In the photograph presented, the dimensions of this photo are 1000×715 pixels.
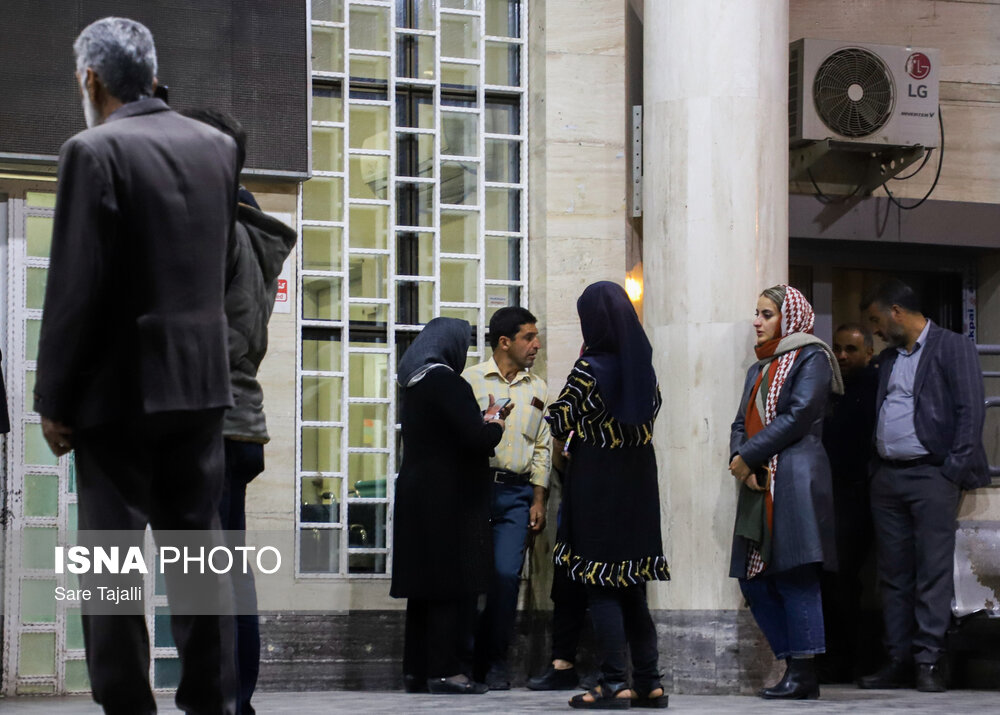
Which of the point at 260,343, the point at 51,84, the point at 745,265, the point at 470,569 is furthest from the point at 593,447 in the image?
the point at 51,84

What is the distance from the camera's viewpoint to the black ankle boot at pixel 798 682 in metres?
7.76

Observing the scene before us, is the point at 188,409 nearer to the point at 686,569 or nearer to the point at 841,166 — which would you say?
the point at 686,569

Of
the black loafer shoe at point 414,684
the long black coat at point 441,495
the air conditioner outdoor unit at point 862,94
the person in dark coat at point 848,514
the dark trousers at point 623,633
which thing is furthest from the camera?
the air conditioner outdoor unit at point 862,94

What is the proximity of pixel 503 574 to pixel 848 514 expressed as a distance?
2150mm

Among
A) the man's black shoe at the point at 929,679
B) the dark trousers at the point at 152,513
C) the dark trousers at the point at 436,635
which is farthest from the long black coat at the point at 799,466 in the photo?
the dark trousers at the point at 152,513

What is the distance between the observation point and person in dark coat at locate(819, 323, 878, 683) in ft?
30.5

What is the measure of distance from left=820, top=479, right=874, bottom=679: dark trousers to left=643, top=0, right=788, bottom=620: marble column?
3.90 ft

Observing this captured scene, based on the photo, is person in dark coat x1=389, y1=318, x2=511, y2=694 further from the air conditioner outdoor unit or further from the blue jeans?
the air conditioner outdoor unit

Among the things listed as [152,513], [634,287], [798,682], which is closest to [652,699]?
[798,682]

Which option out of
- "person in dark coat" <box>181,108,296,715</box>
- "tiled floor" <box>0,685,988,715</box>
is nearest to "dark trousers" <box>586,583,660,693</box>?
"tiled floor" <box>0,685,988,715</box>

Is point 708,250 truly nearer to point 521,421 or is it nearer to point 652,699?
point 521,421

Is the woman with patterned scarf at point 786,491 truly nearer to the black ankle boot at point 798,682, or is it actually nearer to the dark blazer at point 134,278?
the black ankle boot at point 798,682

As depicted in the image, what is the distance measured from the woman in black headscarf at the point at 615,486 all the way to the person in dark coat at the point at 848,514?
2.28 meters

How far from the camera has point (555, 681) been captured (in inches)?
332
